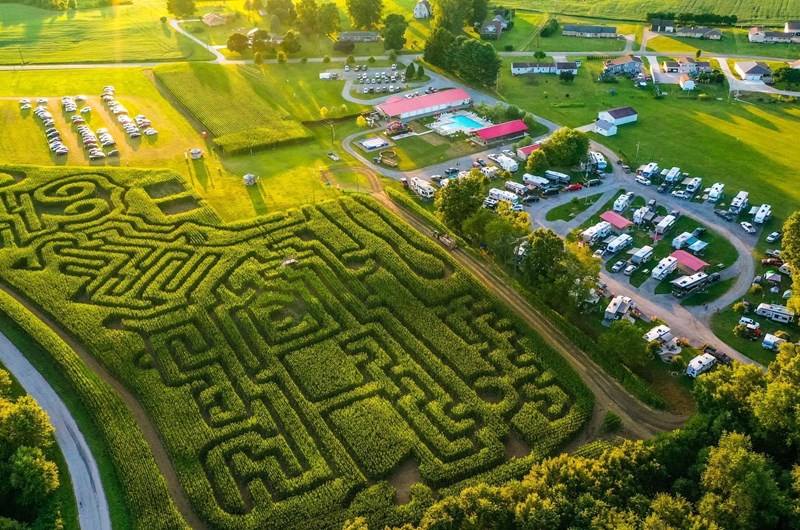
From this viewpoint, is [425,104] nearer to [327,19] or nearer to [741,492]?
[327,19]

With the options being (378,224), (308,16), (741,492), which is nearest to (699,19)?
(308,16)

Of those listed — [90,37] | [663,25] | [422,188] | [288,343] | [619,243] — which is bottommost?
[288,343]

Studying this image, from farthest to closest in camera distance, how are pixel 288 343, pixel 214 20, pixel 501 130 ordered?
pixel 214 20 → pixel 501 130 → pixel 288 343

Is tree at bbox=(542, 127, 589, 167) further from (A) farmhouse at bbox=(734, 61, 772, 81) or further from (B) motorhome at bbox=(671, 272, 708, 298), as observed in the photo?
(A) farmhouse at bbox=(734, 61, 772, 81)

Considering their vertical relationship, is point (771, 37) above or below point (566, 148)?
above

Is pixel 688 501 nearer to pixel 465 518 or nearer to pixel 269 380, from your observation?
pixel 465 518

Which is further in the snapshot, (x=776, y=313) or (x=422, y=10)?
(x=422, y=10)

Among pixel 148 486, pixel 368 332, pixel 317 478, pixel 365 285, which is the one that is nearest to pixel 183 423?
pixel 148 486

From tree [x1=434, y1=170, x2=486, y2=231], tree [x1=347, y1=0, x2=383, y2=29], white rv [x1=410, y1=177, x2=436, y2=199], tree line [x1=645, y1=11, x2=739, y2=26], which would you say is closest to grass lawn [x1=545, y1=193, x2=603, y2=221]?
tree [x1=434, y1=170, x2=486, y2=231]

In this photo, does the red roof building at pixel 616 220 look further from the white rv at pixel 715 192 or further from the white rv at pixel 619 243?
the white rv at pixel 715 192
